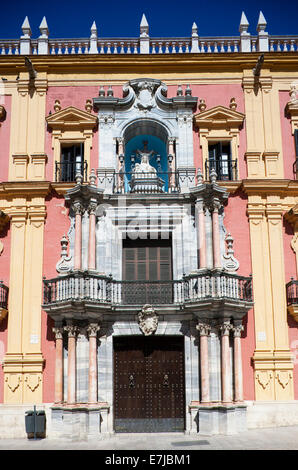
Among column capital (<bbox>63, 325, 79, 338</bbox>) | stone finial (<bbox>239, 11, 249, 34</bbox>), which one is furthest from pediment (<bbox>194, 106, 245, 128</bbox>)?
column capital (<bbox>63, 325, 79, 338</bbox>)

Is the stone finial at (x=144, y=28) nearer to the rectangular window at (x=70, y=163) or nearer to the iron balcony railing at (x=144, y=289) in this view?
the rectangular window at (x=70, y=163)

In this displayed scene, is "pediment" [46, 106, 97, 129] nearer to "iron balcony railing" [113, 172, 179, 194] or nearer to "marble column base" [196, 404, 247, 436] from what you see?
"iron balcony railing" [113, 172, 179, 194]

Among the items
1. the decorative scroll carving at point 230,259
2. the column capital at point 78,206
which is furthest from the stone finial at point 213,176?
the column capital at point 78,206

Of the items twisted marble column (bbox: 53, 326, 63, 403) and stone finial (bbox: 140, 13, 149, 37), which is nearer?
twisted marble column (bbox: 53, 326, 63, 403)

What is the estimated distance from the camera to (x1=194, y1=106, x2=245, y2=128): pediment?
59.4 ft

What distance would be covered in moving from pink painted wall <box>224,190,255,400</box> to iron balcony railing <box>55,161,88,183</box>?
4.66 m

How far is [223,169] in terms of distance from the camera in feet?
59.6

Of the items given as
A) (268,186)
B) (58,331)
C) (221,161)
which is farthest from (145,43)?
(58,331)

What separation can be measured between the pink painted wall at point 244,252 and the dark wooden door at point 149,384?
1.83 meters

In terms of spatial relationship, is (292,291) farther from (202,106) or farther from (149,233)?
(202,106)

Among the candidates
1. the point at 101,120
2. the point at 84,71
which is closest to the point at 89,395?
the point at 101,120

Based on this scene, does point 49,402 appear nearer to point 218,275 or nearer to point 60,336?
point 60,336

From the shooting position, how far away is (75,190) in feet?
54.3
